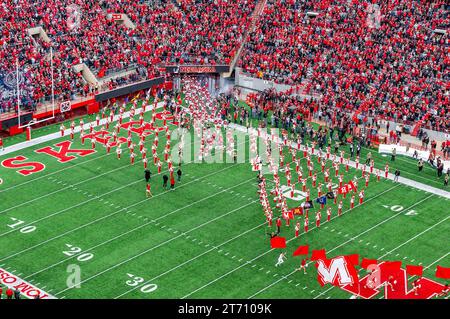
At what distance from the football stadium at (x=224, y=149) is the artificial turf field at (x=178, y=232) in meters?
0.08

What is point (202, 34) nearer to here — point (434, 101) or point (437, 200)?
point (434, 101)

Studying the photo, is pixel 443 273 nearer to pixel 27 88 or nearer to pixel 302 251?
pixel 302 251

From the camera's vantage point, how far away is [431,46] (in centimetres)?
3866

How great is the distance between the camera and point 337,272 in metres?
19.7

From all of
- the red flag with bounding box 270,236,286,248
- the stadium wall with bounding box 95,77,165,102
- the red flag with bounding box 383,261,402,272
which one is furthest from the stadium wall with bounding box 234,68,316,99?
the red flag with bounding box 383,261,402,272

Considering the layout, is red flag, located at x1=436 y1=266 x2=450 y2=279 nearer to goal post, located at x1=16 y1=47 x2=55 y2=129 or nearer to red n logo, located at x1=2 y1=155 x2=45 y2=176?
red n logo, located at x1=2 y1=155 x2=45 y2=176

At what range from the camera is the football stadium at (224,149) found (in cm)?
2053

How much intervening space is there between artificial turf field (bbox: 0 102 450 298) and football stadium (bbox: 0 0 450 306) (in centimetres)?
8

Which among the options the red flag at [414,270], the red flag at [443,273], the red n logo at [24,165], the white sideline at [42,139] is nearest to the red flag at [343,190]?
the red flag at [414,270]

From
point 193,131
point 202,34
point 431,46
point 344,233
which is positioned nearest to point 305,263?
point 344,233

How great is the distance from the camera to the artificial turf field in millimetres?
19828

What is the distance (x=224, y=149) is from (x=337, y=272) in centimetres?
1289

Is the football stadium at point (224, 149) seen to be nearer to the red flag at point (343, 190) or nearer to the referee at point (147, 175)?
the red flag at point (343, 190)
